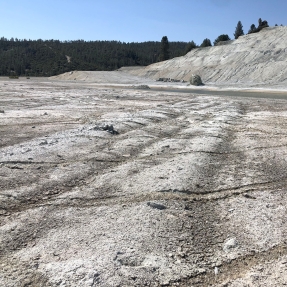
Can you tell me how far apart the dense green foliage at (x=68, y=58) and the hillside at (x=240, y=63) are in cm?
2703

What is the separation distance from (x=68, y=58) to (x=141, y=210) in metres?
106

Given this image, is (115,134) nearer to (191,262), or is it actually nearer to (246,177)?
(246,177)

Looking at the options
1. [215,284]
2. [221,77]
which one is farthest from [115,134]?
[221,77]

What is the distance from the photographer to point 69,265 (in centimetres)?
353

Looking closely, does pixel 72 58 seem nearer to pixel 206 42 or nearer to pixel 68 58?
pixel 68 58

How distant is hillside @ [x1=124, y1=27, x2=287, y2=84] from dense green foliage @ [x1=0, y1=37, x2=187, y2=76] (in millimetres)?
27028

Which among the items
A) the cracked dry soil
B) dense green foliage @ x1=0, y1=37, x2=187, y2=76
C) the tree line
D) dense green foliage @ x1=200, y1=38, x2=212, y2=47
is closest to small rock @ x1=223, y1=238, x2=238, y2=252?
the cracked dry soil

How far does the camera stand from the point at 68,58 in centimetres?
10525

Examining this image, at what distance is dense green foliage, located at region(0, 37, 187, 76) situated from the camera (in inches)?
3652

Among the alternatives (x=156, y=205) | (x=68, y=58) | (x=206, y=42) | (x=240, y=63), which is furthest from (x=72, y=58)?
(x=156, y=205)

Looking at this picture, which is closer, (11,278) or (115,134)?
(11,278)

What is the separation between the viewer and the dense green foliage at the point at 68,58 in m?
92.8

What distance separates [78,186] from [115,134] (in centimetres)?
411

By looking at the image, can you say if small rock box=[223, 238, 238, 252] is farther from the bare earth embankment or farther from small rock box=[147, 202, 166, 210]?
small rock box=[147, 202, 166, 210]
